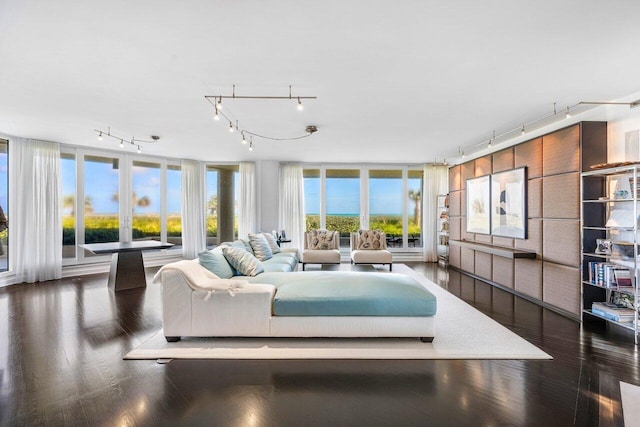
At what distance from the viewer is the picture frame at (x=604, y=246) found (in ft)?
10.7

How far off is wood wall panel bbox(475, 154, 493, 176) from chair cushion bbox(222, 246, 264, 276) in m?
4.40

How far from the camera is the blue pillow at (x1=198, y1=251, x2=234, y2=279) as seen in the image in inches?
128

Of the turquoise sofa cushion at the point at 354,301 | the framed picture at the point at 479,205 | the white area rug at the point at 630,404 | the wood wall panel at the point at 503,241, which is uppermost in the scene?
the framed picture at the point at 479,205

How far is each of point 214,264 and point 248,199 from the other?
14.6 ft

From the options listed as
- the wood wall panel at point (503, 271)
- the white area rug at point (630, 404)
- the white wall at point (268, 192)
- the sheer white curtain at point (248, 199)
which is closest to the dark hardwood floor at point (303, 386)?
the white area rug at point (630, 404)

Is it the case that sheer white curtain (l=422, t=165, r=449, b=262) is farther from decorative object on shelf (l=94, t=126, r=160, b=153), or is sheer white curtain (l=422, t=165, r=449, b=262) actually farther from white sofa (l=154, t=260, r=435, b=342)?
decorative object on shelf (l=94, t=126, r=160, b=153)

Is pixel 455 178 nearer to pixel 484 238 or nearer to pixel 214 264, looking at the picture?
pixel 484 238

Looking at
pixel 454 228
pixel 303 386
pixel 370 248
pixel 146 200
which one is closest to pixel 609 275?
pixel 303 386

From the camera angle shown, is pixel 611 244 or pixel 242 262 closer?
pixel 611 244

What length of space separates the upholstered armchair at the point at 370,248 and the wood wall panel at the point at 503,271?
1.92 metres

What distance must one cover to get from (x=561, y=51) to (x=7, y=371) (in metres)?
5.10

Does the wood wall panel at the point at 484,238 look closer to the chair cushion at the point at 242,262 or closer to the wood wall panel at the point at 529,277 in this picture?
the wood wall panel at the point at 529,277

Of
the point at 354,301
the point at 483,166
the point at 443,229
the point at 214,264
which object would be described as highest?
the point at 483,166

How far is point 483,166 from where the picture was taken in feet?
18.2
